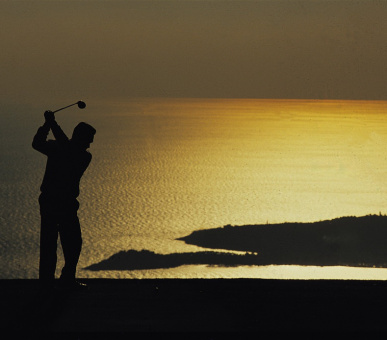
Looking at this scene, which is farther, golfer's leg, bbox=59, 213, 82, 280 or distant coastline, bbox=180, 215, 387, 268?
distant coastline, bbox=180, 215, 387, 268

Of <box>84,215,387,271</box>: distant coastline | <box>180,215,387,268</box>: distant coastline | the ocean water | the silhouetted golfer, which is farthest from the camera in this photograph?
the ocean water

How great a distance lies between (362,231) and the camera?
289 ft

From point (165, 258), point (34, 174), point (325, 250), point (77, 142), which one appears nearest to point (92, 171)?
point (34, 174)

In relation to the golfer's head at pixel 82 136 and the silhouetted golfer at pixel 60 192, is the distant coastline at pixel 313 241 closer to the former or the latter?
the silhouetted golfer at pixel 60 192

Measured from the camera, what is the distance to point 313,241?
9638cm

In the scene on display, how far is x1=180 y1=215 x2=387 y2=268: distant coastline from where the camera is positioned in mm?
85438

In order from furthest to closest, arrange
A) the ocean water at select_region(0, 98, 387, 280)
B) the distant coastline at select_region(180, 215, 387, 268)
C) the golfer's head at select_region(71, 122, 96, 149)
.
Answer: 1. the ocean water at select_region(0, 98, 387, 280)
2. the distant coastline at select_region(180, 215, 387, 268)
3. the golfer's head at select_region(71, 122, 96, 149)
